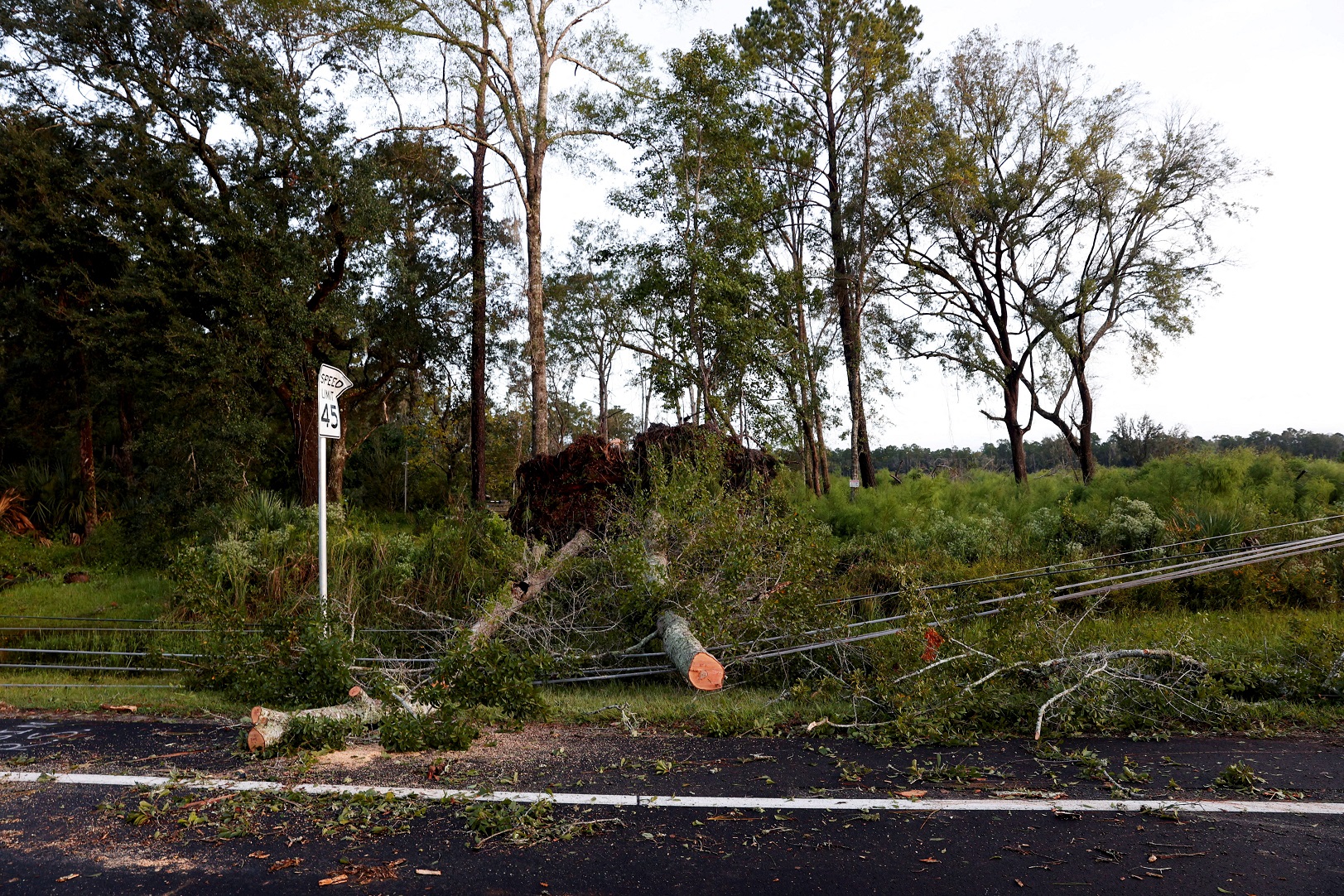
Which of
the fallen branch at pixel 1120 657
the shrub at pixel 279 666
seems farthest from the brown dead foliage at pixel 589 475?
the fallen branch at pixel 1120 657

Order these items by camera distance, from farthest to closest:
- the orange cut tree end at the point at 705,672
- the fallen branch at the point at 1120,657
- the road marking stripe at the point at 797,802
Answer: the orange cut tree end at the point at 705,672, the fallen branch at the point at 1120,657, the road marking stripe at the point at 797,802

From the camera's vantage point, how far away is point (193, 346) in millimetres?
16188

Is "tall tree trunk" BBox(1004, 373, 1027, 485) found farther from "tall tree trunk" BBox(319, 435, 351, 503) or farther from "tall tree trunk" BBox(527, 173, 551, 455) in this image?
"tall tree trunk" BBox(319, 435, 351, 503)

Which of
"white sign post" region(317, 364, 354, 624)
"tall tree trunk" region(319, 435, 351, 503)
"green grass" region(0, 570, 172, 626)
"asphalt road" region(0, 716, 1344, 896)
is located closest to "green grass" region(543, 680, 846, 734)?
"asphalt road" region(0, 716, 1344, 896)

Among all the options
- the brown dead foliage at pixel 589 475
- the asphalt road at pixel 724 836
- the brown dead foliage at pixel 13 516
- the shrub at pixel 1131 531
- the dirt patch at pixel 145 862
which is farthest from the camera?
the brown dead foliage at pixel 13 516

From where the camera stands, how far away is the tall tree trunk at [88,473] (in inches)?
776

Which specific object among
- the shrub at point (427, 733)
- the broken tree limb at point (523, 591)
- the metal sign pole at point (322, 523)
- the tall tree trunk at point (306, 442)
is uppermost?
the tall tree trunk at point (306, 442)

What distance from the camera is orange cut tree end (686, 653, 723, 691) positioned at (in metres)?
7.08

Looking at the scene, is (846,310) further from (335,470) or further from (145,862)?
(145,862)

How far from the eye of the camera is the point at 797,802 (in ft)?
15.1

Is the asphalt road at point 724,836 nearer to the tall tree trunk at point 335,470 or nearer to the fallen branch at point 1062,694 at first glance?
the fallen branch at point 1062,694

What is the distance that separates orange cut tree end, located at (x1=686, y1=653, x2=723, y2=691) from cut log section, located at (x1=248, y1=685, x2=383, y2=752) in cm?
248

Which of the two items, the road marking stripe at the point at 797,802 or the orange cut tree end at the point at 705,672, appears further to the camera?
the orange cut tree end at the point at 705,672

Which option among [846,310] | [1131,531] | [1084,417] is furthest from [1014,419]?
[1131,531]
